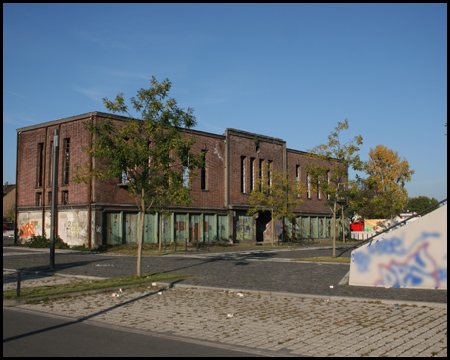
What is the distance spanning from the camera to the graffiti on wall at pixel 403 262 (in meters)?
12.1

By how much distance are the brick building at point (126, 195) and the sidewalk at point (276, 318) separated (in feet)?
59.9

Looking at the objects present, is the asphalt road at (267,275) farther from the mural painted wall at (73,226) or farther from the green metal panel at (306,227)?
the green metal panel at (306,227)

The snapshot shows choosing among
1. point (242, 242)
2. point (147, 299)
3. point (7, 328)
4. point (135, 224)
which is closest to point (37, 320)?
point (7, 328)

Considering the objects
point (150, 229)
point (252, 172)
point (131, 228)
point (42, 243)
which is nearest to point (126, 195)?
point (131, 228)

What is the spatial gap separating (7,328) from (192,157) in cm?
920

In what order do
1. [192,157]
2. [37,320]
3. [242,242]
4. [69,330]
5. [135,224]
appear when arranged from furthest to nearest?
1. [242,242]
2. [135,224]
3. [192,157]
4. [37,320]
5. [69,330]

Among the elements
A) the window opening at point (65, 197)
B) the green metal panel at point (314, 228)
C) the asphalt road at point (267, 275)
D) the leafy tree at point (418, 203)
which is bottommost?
the asphalt road at point (267, 275)

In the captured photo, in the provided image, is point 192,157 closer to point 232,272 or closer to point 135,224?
point 232,272

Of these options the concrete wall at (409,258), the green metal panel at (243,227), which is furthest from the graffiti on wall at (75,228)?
the concrete wall at (409,258)

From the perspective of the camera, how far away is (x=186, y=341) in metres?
7.38

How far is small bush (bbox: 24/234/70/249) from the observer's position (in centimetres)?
3303

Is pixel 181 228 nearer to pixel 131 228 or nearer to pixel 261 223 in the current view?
pixel 131 228

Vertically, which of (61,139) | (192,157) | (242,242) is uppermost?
(61,139)

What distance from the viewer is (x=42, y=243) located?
33.8m
